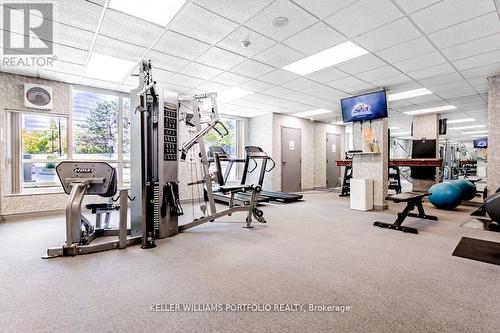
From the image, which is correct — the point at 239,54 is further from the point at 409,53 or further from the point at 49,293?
the point at 49,293

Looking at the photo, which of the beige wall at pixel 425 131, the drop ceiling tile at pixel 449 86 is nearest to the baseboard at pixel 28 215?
the drop ceiling tile at pixel 449 86

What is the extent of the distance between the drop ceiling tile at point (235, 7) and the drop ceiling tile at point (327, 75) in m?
2.27

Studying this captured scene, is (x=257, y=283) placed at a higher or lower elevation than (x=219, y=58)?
lower

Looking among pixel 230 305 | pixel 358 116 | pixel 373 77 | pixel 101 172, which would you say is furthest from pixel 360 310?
pixel 358 116

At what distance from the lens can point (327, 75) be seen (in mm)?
4922

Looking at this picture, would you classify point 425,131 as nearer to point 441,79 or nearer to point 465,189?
point 465,189

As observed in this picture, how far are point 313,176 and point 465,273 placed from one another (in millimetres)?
7495

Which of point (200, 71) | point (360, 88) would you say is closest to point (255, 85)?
point (200, 71)

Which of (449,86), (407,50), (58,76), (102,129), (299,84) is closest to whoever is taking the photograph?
(407,50)

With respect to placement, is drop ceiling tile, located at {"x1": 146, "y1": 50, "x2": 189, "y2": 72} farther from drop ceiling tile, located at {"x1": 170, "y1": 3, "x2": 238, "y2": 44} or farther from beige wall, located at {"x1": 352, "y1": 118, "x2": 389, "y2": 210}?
beige wall, located at {"x1": 352, "y1": 118, "x2": 389, "y2": 210}

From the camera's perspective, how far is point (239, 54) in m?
3.98

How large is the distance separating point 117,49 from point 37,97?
254cm

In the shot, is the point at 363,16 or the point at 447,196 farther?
the point at 447,196

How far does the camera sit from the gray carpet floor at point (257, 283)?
165 centimetres
